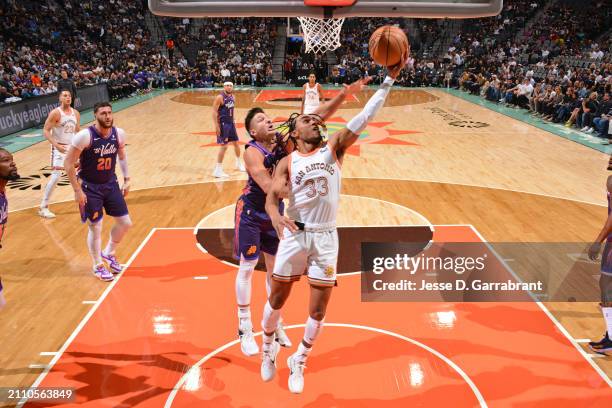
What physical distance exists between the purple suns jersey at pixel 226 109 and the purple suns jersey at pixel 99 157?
4.11 m

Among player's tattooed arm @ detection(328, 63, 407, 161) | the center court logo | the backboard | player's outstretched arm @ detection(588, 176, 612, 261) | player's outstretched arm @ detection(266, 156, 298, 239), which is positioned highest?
the backboard

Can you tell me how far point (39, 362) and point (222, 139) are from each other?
606cm

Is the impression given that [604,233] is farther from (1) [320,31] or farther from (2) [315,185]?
(1) [320,31]

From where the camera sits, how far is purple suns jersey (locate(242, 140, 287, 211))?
14.1ft

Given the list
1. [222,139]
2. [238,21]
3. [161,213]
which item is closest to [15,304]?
[161,213]

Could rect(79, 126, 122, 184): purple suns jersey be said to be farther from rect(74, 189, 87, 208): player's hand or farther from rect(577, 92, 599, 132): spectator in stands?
rect(577, 92, 599, 132): spectator in stands

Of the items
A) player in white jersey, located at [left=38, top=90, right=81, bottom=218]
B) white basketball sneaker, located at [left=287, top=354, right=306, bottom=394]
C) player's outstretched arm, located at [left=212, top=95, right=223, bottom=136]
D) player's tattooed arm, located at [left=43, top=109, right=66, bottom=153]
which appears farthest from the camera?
player's outstretched arm, located at [left=212, top=95, right=223, bottom=136]

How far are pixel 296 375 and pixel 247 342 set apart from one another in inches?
26.9

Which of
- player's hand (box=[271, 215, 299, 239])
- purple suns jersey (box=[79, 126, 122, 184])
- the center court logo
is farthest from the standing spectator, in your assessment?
player's hand (box=[271, 215, 299, 239])

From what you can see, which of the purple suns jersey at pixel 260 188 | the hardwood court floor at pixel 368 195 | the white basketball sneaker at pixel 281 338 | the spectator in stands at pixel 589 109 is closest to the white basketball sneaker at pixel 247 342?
the white basketball sneaker at pixel 281 338

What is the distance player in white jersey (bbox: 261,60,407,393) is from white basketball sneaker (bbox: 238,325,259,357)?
0.61m

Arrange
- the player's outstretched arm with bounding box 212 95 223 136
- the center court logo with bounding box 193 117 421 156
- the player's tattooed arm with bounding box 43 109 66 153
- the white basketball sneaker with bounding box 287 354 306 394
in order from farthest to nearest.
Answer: the center court logo with bounding box 193 117 421 156
the player's outstretched arm with bounding box 212 95 223 136
the player's tattooed arm with bounding box 43 109 66 153
the white basketball sneaker with bounding box 287 354 306 394

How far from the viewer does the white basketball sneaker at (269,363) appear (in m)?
4.05

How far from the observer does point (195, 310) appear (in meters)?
5.29
